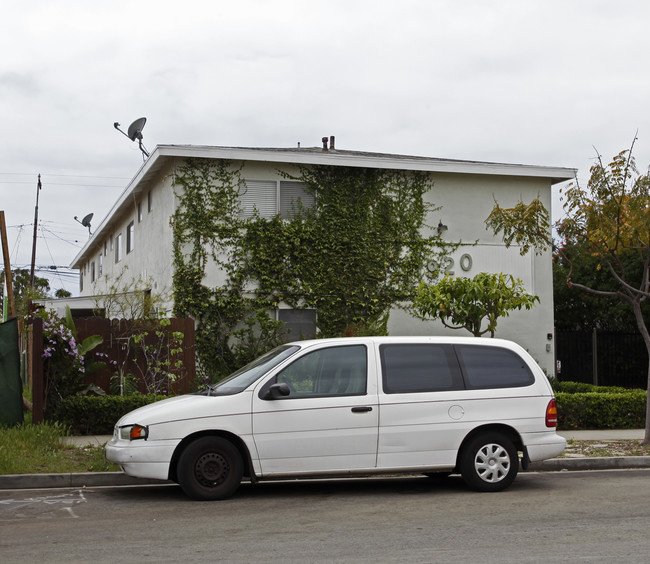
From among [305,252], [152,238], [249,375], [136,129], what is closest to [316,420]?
[249,375]

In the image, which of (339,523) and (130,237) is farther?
(130,237)

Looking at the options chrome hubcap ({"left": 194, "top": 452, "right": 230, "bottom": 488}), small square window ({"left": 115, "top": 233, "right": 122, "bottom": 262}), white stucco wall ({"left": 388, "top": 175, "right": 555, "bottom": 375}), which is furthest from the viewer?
small square window ({"left": 115, "top": 233, "right": 122, "bottom": 262})

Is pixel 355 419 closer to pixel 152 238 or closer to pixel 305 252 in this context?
pixel 305 252

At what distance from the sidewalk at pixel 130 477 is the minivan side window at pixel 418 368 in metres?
2.55

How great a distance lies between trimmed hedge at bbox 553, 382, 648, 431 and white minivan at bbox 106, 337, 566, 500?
5.62m

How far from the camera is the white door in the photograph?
28.2 ft

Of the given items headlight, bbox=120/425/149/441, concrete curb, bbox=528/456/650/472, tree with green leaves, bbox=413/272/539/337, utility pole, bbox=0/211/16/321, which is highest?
utility pole, bbox=0/211/16/321

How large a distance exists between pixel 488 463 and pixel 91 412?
731cm

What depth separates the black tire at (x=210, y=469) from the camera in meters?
8.47

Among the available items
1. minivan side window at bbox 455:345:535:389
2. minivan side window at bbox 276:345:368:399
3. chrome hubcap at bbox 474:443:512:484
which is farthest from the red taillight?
minivan side window at bbox 276:345:368:399

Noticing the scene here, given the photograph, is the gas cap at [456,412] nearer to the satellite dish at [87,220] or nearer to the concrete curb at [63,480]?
the concrete curb at [63,480]

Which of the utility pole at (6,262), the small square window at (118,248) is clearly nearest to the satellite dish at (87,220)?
the small square window at (118,248)

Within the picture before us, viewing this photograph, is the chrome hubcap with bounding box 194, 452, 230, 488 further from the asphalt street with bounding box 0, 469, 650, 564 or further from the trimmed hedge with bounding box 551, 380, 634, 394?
the trimmed hedge with bounding box 551, 380, 634, 394

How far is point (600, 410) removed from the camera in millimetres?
14953
